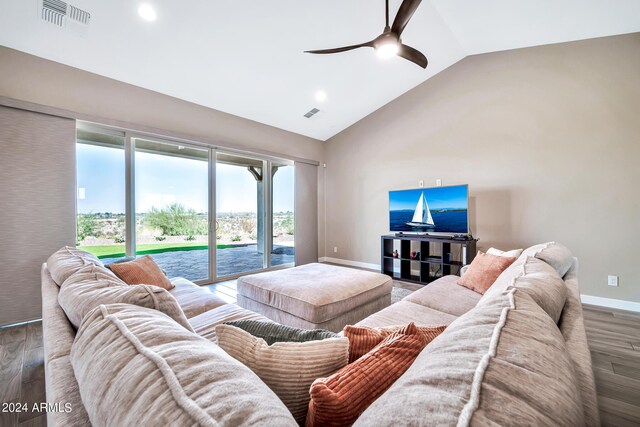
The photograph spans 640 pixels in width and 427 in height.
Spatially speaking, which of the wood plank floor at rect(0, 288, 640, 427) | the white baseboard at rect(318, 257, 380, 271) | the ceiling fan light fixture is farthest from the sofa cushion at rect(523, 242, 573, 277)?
the white baseboard at rect(318, 257, 380, 271)

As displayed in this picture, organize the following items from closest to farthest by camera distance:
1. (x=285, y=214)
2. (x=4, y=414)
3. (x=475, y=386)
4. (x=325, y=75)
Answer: (x=475, y=386), (x=4, y=414), (x=325, y=75), (x=285, y=214)

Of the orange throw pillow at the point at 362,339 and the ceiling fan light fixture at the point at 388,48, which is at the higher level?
the ceiling fan light fixture at the point at 388,48

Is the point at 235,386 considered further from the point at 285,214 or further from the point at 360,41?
the point at 285,214

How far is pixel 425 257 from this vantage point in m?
4.15

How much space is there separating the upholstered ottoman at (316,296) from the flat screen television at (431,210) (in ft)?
5.84

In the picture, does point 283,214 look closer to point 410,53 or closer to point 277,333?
point 410,53

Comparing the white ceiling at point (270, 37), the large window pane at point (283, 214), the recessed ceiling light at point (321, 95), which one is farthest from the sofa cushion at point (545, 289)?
the large window pane at point (283, 214)

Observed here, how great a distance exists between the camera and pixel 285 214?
5.27m

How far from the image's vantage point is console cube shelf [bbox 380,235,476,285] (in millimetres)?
3756

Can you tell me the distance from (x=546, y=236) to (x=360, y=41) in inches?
140

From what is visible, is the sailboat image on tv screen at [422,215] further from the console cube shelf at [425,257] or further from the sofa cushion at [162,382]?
the sofa cushion at [162,382]

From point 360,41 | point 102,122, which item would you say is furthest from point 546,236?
point 102,122

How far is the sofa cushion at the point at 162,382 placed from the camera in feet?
1.33

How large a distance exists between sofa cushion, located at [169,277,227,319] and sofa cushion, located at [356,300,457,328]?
1.15 meters
